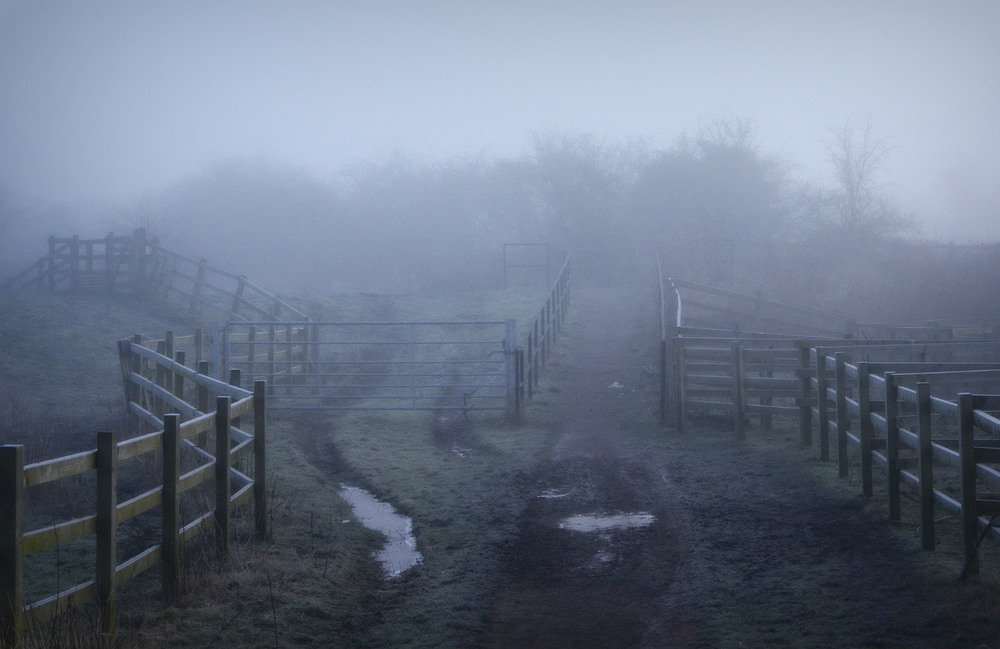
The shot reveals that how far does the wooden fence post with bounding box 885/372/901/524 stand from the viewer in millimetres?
7352

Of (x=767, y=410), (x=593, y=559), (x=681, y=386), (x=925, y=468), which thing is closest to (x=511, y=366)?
(x=681, y=386)

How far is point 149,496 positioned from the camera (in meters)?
5.71

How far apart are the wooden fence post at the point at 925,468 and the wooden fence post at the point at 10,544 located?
19.4ft

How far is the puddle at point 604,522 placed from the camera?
818cm

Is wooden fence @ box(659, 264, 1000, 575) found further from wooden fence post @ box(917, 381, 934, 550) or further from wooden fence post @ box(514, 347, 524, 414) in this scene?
wooden fence post @ box(514, 347, 524, 414)

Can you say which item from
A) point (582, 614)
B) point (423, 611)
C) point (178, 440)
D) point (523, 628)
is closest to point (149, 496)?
point (178, 440)

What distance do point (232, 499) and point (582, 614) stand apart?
117 inches

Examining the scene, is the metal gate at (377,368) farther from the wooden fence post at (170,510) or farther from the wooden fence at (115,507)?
the wooden fence post at (170,510)

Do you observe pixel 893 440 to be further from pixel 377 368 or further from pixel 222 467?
pixel 377 368

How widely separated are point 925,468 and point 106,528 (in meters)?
5.69

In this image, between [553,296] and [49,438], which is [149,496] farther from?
[553,296]

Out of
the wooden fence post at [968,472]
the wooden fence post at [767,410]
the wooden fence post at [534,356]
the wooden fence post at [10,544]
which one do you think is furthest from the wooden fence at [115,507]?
the wooden fence post at [534,356]

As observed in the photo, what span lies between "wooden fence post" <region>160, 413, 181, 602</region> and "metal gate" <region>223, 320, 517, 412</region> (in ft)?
27.9

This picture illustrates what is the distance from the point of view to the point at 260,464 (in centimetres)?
766
